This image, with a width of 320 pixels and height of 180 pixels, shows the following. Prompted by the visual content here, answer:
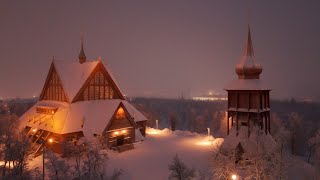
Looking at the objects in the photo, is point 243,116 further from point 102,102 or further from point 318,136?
point 102,102

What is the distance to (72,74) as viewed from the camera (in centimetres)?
4319

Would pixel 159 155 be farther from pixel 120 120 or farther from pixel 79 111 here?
pixel 79 111

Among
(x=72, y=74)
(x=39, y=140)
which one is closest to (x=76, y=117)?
(x=39, y=140)

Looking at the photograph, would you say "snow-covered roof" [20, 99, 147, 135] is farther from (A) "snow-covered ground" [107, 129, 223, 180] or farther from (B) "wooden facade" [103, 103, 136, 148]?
(A) "snow-covered ground" [107, 129, 223, 180]

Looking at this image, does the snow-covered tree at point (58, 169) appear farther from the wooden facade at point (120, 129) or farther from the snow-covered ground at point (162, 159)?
the wooden facade at point (120, 129)

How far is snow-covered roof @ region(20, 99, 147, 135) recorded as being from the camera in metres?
37.2

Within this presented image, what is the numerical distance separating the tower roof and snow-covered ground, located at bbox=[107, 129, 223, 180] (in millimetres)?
9348

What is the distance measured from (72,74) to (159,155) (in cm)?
1713

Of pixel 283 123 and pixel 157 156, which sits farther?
pixel 283 123

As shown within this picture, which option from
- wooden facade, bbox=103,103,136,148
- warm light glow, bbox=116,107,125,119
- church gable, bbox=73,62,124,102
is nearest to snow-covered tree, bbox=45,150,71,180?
wooden facade, bbox=103,103,136,148

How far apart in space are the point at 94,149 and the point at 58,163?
3036 millimetres

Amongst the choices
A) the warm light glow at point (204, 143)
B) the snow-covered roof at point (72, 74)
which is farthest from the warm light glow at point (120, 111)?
the warm light glow at point (204, 143)

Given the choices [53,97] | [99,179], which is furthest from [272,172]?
[53,97]

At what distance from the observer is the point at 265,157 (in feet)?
78.6
